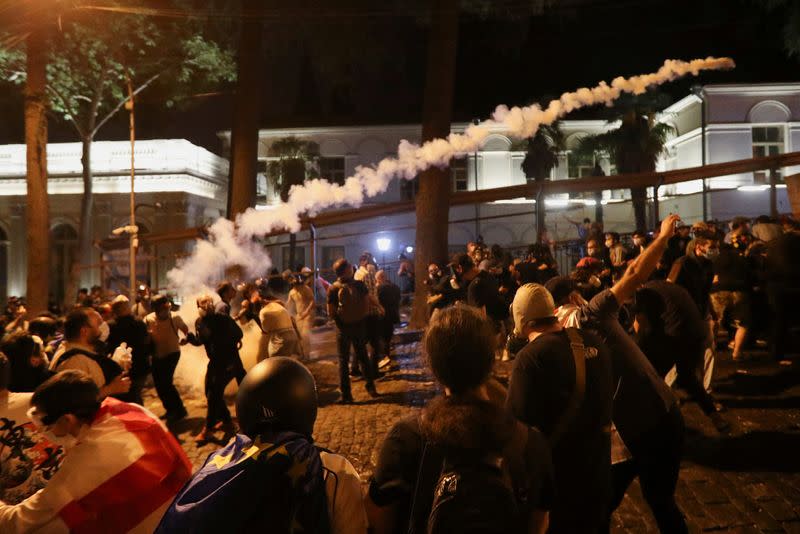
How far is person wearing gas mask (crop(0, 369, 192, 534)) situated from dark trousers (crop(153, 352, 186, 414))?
655cm

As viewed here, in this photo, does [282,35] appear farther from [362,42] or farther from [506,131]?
[506,131]

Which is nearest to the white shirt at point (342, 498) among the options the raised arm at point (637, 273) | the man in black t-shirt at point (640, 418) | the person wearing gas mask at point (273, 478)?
the person wearing gas mask at point (273, 478)

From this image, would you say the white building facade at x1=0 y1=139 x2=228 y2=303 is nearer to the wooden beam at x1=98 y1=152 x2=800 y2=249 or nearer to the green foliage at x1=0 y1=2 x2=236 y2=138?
the green foliage at x1=0 y1=2 x2=236 y2=138

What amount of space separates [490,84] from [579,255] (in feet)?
77.0

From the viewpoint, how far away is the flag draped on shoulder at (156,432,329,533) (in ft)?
6.00

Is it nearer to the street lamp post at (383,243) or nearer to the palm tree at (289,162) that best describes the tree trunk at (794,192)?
the street lamp post at (383,243)

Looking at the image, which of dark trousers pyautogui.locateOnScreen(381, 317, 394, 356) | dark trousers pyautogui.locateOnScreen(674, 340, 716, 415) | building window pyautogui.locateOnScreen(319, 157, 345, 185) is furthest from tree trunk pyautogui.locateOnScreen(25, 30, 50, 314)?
building window pyautogui.locateOnScreen(319, 157, 345, 185)

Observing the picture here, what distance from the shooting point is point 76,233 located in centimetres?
3056

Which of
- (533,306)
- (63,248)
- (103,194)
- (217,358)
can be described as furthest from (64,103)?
(533,306)

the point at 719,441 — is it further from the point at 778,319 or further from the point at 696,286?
the point at 778,319

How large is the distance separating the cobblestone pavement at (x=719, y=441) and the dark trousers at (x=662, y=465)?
109 cm

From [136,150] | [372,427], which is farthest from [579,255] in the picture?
[136,150]

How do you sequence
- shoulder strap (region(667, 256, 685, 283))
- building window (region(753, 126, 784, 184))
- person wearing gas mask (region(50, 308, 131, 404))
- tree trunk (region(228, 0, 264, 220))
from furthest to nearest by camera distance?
1. building window (region(753, 126, 784, 184))
2. tree trunk (region(228, 0, 264, 220))
3. shoulder strap (region(667, 256, 685, 283))
4. person wearing gas mask (region(50, 308, 131, 404))

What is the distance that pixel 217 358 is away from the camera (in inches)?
315
